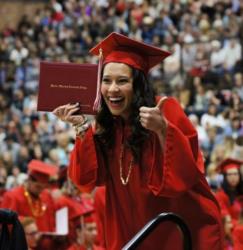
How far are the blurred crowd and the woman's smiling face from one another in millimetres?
5776

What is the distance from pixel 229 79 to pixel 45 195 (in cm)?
794

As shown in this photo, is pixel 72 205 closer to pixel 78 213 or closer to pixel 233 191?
pixel 78 213

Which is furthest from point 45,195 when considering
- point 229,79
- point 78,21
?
point 78,21

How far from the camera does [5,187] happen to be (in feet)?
45.9

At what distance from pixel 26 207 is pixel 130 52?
3.92m

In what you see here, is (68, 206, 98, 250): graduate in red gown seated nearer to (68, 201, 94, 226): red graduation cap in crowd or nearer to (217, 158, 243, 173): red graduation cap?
(68, 201, 94, 226): red graduation cap in crowd

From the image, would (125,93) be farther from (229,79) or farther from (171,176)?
(229,79)

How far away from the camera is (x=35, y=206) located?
27.5 feet

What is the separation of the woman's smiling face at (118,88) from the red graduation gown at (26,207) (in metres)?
3.77

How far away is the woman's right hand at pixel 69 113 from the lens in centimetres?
457

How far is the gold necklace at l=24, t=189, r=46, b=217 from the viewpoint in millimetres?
8344

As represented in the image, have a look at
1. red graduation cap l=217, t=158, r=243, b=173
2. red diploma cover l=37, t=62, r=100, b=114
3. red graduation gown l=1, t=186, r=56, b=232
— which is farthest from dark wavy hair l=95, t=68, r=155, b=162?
red graduation cap l=217, t=158, r=243, b=173

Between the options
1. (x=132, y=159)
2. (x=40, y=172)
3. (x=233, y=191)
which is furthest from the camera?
(x=233, y=191)

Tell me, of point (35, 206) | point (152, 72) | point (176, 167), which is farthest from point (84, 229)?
point (152, 72)
